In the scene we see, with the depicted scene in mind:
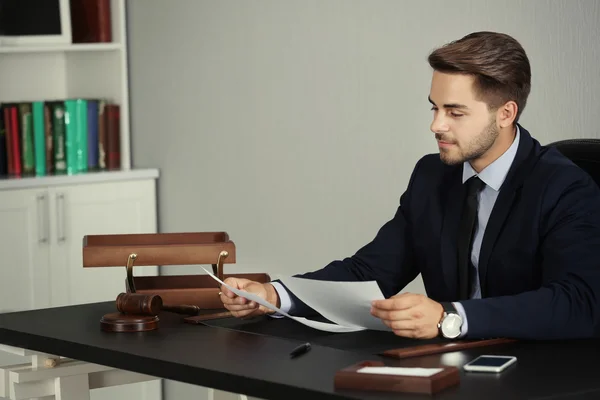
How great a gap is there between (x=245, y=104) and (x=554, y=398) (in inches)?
102

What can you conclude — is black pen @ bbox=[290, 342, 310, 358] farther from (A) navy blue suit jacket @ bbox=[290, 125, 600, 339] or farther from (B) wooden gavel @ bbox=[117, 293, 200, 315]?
(B) wooden gavel @ bbox=[117, 293, 200, 315]

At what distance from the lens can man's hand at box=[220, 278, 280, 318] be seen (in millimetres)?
2463

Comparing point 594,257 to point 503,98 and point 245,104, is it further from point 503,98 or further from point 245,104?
point 245,104

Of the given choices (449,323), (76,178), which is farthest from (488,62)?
(76,178)

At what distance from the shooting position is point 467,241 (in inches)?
99.8

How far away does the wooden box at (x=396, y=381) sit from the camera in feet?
5.75

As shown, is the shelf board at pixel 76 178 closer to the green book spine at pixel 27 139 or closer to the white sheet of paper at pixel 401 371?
the green book spine at pixel 27 139

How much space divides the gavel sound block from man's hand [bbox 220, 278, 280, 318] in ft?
0.48

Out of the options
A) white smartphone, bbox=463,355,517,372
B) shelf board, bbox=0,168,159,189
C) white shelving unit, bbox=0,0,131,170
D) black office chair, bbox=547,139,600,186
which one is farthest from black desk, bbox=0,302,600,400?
white shelving unit, bbox=0,0,131,170

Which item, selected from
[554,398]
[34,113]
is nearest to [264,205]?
[34,113]

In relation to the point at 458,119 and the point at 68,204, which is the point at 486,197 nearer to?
the point at 458,119

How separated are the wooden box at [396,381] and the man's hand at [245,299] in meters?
0.66

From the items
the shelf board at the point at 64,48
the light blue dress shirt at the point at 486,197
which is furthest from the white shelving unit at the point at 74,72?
the light blue dress shirt at the point at 486,197

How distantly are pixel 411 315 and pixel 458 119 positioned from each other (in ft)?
1.87
